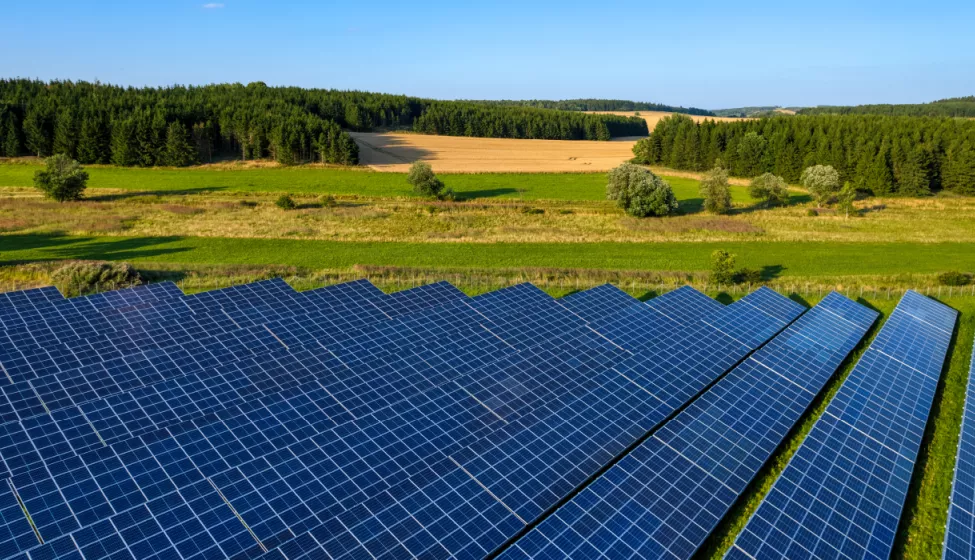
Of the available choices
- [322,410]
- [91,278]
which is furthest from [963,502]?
[91,278]

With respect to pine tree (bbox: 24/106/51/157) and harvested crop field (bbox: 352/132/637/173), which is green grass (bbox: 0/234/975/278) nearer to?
harvested crop field (bbox: 352/132/637/173)

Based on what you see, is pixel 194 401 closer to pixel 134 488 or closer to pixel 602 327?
pixel 134 488

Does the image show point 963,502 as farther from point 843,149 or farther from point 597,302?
point 843,149

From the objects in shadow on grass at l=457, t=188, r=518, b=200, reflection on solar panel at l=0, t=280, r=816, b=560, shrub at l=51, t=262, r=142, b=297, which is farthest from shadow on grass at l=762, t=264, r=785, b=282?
shrub at l=51, t=262, r=142, b=297

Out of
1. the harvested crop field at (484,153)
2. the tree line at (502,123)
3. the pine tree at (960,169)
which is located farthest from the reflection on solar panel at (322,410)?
the tree line at (502,123)

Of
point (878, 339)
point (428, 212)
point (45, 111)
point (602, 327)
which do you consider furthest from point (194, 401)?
point (45, 111)

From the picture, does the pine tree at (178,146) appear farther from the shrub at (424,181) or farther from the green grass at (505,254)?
the green grass at (505,254)
